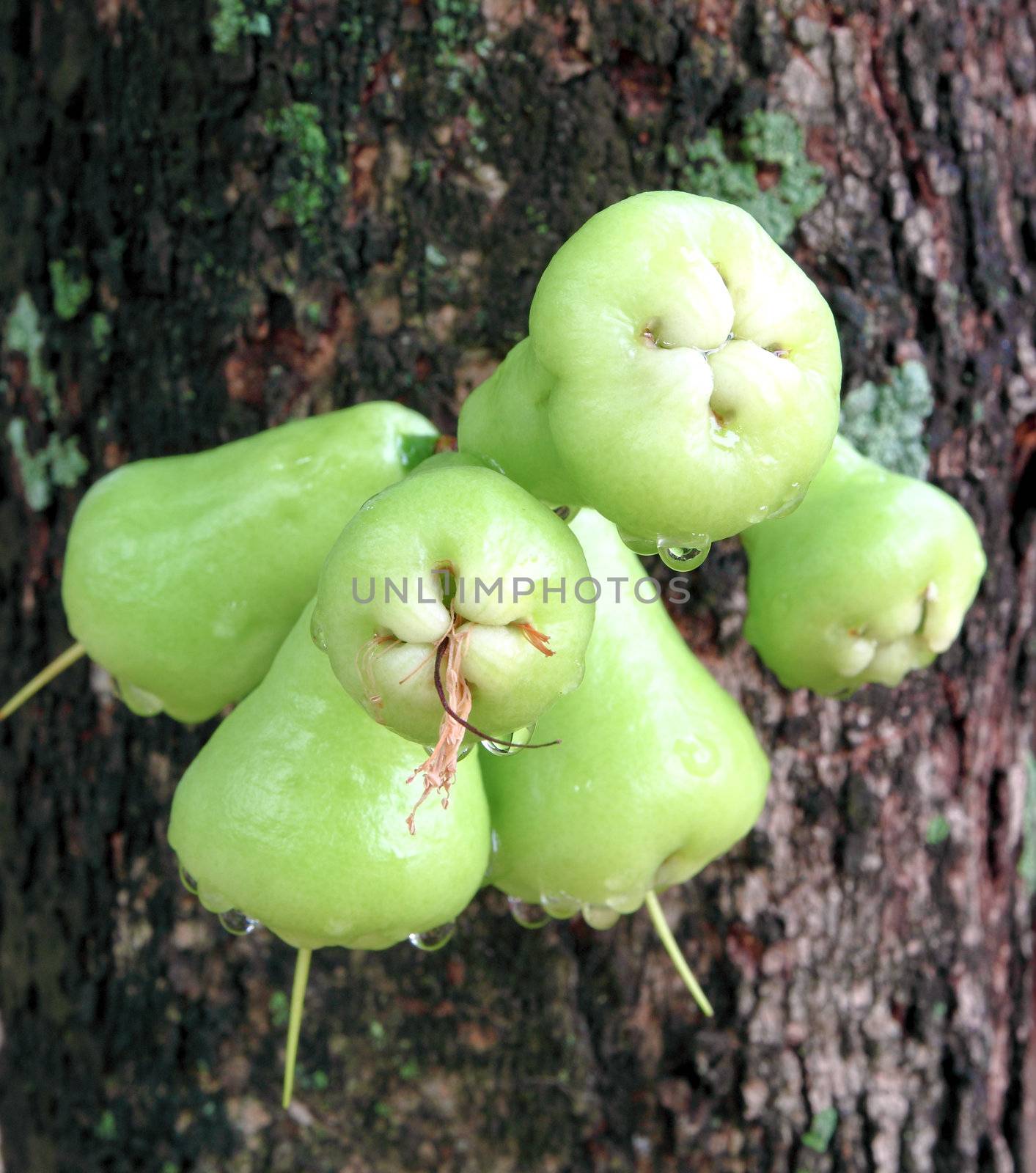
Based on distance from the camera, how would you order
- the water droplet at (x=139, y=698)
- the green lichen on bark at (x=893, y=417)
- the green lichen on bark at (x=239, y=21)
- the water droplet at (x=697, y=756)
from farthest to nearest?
the green lichen on bark at (x=893, y=417)
the green lichen on bark at (x=239, y=21)
the water droplet at (x=139, y=698)
the water droplet at (x=697, y=756)

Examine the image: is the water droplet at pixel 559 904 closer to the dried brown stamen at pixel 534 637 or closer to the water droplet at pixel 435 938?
the water droplet at pixel 435 938

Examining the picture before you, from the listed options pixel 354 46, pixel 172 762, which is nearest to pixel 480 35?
pixel 354 46

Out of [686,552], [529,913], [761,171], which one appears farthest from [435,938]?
[761,171]

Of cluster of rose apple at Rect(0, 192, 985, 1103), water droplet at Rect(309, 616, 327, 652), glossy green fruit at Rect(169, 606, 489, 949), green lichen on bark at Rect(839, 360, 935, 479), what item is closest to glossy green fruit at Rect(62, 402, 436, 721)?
cluster of rose apple at Rect(0, 192, 985, 1103)

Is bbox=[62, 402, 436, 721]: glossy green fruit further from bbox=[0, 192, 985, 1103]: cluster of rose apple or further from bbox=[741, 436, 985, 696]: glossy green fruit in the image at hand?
bbox=[741, 436, 985, 696]: glossy green fruit

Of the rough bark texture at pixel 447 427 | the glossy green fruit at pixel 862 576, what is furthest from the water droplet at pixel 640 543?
the rough bark texture at pixel 447 427

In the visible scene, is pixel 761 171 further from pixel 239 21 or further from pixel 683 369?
pixel 683 369

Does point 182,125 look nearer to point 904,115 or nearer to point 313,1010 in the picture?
point 904,115
